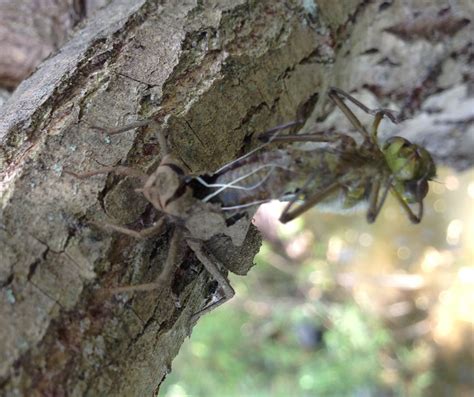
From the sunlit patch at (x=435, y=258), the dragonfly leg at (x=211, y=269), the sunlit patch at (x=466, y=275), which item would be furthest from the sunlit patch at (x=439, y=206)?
the dragonfly leg at (x=211, y=269)

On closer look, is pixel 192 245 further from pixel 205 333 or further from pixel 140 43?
pixel 205 333

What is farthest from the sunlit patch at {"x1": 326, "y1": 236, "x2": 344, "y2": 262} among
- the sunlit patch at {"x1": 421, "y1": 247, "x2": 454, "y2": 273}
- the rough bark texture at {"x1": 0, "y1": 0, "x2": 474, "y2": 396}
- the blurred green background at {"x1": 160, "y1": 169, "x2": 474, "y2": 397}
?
the rough bark texture at {"x1": 0, "y1": 0, "x2": 474, "y2": 396}

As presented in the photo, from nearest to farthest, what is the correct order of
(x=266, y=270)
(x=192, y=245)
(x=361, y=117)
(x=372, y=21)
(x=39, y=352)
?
(x=39, y=352) < (x=192, y=245) < (x=372, y=21) < (x=361, y=117) < (x=266, y=270)

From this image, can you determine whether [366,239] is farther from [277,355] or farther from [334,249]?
[277,355]

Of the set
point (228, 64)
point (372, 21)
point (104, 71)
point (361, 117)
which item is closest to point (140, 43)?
point (104, 71)

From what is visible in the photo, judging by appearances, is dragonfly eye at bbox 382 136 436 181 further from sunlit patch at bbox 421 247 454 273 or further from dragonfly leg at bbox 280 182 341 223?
sunlit patch at bbox 421 247 454 273
